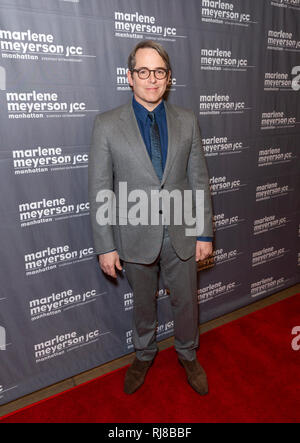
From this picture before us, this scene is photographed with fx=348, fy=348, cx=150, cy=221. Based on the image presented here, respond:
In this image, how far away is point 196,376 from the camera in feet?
7.29

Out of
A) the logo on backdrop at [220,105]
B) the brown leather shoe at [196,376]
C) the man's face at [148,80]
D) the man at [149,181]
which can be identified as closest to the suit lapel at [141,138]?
the man at [149,181]

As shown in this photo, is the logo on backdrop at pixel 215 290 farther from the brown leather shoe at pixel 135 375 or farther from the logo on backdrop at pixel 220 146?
the logo on backdrop at pixel 220 146

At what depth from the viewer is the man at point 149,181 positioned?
1.81 metres

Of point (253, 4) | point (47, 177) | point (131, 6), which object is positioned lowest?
point (47, 177)

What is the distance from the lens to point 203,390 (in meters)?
2.16

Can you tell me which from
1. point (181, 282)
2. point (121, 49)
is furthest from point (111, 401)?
point (121, 49)

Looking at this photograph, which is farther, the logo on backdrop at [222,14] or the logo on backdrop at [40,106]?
the logo on backdrop at [222,14]

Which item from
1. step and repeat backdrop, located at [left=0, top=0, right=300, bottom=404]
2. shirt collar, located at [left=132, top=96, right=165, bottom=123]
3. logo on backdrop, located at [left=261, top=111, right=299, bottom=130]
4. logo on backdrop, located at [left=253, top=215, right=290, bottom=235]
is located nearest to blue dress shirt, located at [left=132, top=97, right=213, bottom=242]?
shirt collar, located at [left=132, top=96, right=165, bottom=123]

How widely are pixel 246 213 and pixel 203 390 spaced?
1.50 metres

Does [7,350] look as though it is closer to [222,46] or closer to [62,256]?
[62,256]

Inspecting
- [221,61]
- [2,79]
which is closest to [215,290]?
[221,61]

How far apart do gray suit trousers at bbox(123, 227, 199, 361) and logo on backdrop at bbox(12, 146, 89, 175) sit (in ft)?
2.23

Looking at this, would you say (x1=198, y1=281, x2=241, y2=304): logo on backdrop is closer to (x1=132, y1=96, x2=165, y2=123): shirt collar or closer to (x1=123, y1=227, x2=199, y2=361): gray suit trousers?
(x1=123, y1=227, x2=199, y2=361): gray suit trousers
